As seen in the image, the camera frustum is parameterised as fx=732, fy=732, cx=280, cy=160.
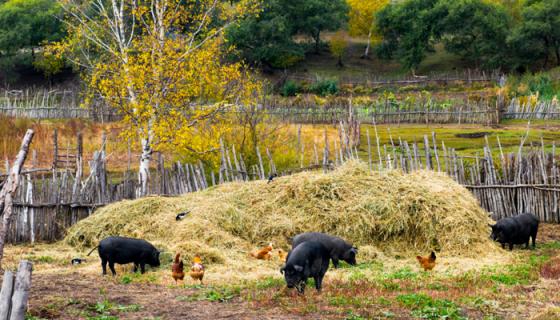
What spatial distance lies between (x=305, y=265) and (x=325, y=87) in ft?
134

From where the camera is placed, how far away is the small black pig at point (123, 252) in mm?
10266

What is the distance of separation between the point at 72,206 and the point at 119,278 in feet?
16.7

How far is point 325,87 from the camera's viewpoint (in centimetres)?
4900

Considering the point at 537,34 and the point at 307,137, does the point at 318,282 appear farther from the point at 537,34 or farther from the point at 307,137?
the point at 537,34

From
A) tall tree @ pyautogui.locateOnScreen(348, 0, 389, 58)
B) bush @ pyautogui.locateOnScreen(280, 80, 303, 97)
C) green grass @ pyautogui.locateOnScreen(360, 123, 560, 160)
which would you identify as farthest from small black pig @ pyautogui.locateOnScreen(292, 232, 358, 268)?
tall tree @ pyautogui.locateOnScreen(348, 0, 389, 58)

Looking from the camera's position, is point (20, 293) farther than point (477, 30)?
No

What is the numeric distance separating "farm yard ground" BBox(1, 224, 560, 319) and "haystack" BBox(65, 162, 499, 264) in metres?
1.48

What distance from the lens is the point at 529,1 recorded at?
5225cm

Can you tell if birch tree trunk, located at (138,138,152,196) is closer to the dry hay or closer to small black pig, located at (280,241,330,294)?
the dry hay

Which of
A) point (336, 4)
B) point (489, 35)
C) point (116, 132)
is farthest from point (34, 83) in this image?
point (489, 35)

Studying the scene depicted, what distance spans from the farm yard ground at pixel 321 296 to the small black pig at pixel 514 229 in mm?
1635

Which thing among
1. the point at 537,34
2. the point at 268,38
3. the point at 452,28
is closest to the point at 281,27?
the point at 268,38

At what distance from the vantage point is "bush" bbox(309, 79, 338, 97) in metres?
48.2

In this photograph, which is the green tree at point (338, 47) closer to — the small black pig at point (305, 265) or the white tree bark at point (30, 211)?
the white tree bark at point (30, 211)
